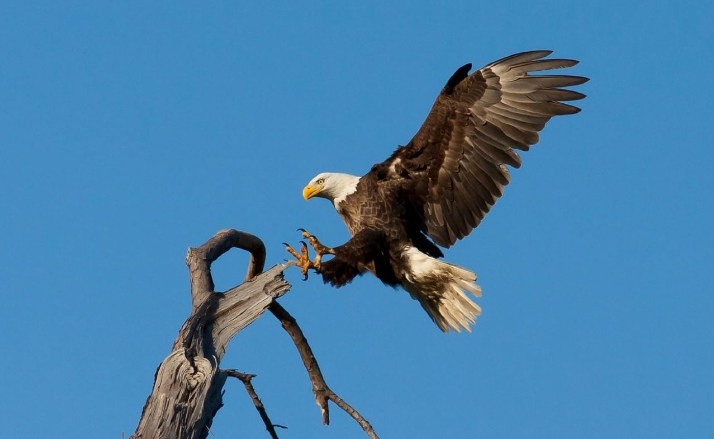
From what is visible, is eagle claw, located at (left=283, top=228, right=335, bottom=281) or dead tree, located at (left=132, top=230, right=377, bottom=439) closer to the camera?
dead tree, located at (left=132, top=230, right=377, bottom=439)

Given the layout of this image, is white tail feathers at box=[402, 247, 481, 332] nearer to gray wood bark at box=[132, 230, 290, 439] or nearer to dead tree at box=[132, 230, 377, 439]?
dead tree at box=[132, 230, 377, 439]

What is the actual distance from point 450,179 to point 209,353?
2.93 m

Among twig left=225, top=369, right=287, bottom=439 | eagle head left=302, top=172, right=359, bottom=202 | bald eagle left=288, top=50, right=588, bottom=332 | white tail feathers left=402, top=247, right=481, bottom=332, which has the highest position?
eagle head left=302, top=172, right=359, bottom=202

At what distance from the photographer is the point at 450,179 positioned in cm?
637

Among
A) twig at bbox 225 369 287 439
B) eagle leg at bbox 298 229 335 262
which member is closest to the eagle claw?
eagle leg at bbox 298 229 335 262

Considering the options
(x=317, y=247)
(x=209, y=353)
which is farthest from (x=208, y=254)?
(x=317, y=247)

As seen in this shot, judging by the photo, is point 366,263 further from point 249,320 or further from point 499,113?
point 249,320

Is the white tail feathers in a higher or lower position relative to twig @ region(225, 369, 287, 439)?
higher

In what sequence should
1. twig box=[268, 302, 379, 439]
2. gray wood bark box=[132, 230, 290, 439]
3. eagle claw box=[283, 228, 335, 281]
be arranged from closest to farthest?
gray wood bark box=[132, 230, 290, 439] → twig box=[268, 302, 379, 439] → eagle claw box=[283, 228, 335, 281]

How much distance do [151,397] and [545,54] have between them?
11.8ft

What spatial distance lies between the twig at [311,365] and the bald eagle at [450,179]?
1.43m

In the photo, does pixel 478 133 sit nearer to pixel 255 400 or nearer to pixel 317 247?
pixel 317 247

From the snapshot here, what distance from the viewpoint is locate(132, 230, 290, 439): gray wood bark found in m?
3.40

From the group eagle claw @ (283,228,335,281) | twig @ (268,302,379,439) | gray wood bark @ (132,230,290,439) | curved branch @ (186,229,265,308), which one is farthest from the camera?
eagle claw @ (283,228,335,281)
